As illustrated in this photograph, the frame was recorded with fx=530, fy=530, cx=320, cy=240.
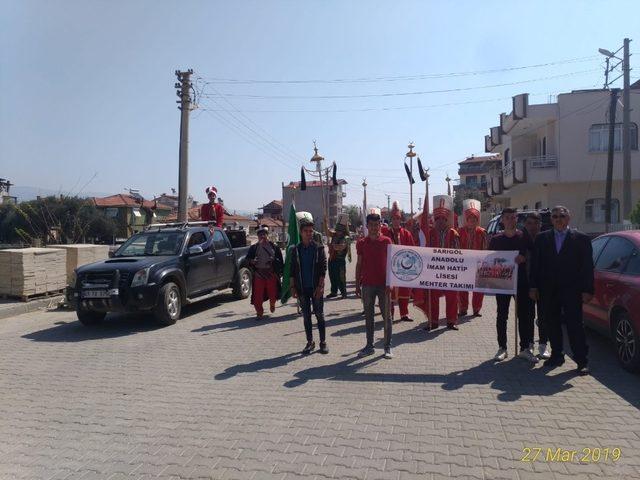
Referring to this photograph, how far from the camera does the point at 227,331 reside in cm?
916

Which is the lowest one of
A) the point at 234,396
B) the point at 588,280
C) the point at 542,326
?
the point at 234,396

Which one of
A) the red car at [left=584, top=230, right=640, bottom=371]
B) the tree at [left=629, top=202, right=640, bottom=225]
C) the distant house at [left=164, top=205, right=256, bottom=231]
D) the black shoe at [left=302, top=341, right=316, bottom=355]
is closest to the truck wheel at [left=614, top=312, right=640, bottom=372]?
the red car at [left=584, top=230, right=640, bottom=371]

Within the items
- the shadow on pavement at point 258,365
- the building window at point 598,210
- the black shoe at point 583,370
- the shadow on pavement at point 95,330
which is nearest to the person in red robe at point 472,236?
the black shoe at point 583,370

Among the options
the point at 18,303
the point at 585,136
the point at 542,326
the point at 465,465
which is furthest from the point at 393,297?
the point at 585,136

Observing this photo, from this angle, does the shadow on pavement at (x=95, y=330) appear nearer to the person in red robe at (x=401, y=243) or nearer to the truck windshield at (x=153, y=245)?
the truck windshield at (x=153, y=245)

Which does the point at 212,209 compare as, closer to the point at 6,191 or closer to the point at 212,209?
the point at 212,209

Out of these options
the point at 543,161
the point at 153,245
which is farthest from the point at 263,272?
the point at 543,161

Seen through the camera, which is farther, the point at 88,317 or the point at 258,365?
the point at 88,317

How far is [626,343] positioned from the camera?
19.8 feet

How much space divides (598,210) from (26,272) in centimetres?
3043

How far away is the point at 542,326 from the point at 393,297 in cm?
242

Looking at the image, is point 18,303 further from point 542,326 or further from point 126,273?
point 542,326

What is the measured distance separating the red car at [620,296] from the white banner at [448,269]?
1.25 meters

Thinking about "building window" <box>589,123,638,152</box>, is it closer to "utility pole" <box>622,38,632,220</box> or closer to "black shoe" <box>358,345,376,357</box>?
"utility pole" <box>622,38,632,220</box>
